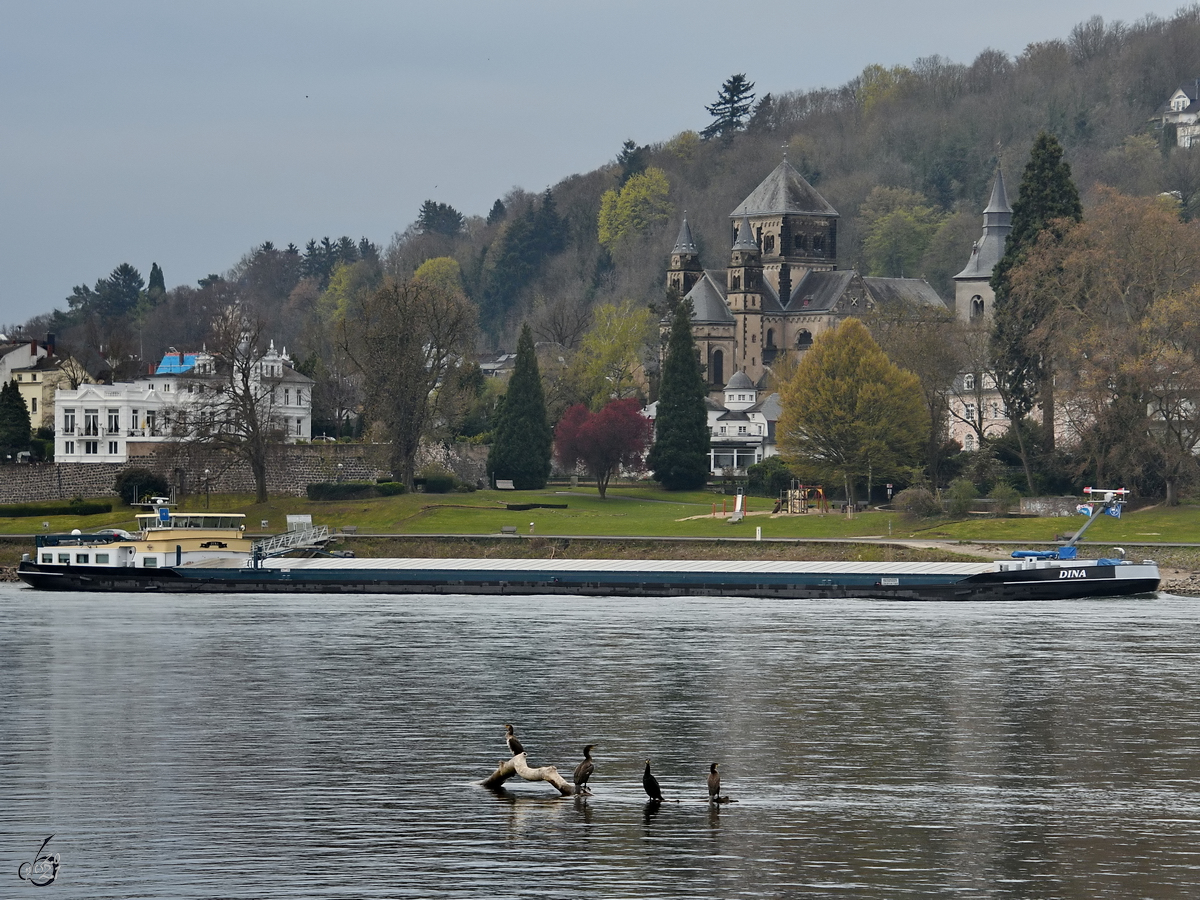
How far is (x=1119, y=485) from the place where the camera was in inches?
3445

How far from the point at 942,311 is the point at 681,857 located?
4597 inches

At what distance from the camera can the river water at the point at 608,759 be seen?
79.3 feet

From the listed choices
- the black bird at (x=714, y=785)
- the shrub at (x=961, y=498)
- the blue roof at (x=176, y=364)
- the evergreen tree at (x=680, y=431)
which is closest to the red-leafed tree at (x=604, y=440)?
the evergreen tree at (x=680, y=431)

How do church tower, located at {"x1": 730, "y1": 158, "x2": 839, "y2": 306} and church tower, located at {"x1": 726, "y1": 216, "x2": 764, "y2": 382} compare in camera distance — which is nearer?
church tower, located at {"x1": 726, "y1": 216, "x2": 764, "y2": 382}

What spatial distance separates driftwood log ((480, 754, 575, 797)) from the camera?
94.3 ft

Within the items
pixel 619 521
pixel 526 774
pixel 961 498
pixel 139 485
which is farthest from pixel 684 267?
pixel 526 774

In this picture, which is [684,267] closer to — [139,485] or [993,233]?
[993,233]

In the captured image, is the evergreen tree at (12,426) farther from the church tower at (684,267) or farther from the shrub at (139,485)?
the church tower at (684,267)

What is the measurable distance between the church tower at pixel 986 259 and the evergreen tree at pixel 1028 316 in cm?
4982

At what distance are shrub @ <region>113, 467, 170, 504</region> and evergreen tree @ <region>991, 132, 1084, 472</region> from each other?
46277 millimetres

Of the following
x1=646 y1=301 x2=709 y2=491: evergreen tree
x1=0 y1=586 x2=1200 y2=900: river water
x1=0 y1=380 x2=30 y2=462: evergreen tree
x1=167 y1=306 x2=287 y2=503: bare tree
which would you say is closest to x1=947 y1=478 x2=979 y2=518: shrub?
x1=646 y1=301 x2=709 y2=491: evergreen tree

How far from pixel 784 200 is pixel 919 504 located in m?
82.9

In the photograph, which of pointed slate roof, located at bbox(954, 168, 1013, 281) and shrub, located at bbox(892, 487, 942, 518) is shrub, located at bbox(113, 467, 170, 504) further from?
A: pointed slate roof, located at bbox(954, 168, 1013, 281)

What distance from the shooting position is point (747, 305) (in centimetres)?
15588
